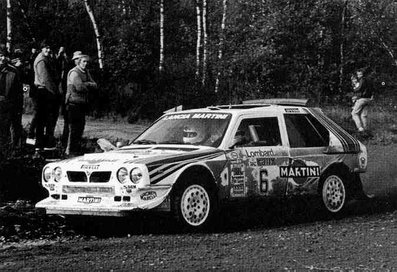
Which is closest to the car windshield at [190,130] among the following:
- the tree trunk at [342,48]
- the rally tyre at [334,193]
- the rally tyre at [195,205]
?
the rally tyre at [195,205]

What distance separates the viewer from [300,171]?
13039mm

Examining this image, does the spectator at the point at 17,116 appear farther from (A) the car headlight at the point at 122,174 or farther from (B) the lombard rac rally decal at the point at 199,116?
(A) the car headlight at the point at 122,174

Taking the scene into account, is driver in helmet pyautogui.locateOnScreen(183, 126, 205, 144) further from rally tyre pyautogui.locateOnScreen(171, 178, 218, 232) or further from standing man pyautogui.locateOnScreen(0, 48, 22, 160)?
standing man pyautogui.locateOnScreen(0, 48, 22, 160)

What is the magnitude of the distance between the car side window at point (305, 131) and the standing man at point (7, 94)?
497cm

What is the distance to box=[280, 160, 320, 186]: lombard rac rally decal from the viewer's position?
42.2 ft

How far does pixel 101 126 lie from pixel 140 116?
3.24 m

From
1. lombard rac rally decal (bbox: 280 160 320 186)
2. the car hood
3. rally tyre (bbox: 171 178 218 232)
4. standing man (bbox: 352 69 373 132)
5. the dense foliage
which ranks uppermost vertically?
the dense foliage

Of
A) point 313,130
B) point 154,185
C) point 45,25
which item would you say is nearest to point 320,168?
point 313,130

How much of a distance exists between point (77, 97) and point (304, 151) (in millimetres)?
4742

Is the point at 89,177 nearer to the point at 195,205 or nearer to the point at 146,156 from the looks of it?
the point at 146,156

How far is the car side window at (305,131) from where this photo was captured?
13258mm

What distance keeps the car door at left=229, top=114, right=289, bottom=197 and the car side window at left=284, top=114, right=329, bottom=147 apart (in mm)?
232

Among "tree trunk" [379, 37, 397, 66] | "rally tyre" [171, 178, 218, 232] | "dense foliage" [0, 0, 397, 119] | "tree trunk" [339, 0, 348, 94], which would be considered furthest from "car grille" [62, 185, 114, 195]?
"tree trunk" [379, 37, 397, 66]

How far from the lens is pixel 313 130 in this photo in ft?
44.8
